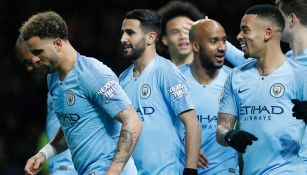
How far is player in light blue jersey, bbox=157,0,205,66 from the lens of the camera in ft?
28.6

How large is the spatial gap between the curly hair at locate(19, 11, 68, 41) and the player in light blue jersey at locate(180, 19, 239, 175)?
181cm

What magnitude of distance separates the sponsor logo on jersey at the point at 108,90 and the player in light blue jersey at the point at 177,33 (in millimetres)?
2657

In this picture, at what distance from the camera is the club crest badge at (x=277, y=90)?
6.45 metres

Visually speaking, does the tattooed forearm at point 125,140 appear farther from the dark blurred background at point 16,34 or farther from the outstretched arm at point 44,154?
the dark blurred background at point 16,34

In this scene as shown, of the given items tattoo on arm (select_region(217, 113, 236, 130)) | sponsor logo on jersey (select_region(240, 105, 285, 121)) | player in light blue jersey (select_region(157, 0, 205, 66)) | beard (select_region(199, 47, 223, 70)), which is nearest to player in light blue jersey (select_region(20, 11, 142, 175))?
tattoo on arm (select_region(217, 113, 236, 130))

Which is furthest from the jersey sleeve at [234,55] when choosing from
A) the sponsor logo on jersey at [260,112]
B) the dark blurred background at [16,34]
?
the dark blurred background at [16,34]

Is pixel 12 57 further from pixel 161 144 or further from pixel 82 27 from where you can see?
pixel 161 144

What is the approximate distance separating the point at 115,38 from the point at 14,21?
5.67ft

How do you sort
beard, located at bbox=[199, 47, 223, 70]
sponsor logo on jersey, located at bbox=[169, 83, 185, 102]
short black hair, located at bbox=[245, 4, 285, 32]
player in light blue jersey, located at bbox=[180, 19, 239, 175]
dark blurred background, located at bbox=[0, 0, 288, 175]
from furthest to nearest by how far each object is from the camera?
dark blurred background, located at bbox=[0, 0, 288, 175], beard, located at bbox=[199, 47, 223, 70], player in light blue jersey, located at bbox=[180, 19, 239, 175], sponsor logo on jersey, located at bbox=[169, 83, 185, 102], short black hair, located at bbox=[245, 4, 285, 32]

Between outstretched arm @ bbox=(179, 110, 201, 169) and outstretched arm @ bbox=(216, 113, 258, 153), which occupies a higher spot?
outstretched arm @ bbox=(216, 113, 258, 153)

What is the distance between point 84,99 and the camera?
6.21 metres

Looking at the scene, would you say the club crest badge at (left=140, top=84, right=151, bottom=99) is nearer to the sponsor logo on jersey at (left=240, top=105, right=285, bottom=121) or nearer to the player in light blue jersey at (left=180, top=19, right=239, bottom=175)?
the player in light blue jersey at (left=180, top=19, right=239, bottom=175)

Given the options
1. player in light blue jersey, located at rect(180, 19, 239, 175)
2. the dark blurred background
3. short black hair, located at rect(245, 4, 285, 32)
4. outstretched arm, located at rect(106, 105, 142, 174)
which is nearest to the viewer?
outstretched arm, located at rect(106, 105, 142, 174)

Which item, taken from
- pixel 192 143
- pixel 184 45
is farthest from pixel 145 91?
pixel 184 45
